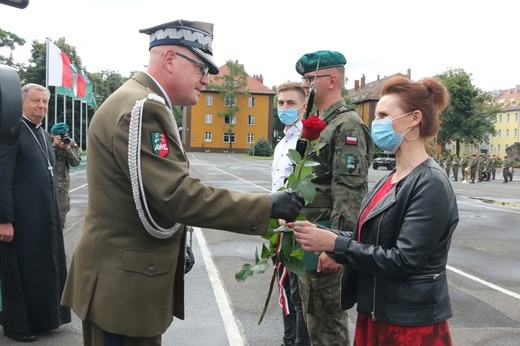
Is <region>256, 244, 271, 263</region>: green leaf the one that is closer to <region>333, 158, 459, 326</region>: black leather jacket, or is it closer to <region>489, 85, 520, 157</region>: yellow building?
<region>333, 158, 459, 326</region>: black leather jacket

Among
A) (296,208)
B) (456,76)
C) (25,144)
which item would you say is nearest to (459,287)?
(296,208)

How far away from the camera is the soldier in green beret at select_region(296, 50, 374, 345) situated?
10.4ft

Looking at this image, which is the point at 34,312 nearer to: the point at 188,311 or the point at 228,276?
the point at 188,311

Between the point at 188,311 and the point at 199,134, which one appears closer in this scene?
the point at 188,311

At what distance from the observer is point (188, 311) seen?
517 centimetres

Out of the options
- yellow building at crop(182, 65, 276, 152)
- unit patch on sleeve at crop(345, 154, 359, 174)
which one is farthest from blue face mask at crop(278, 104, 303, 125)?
yellow building at crop(182, 65, 276, 152)

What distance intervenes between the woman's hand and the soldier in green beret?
0.61 m

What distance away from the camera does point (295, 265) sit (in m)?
2.62

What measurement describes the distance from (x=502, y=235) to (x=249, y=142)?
67.8 m

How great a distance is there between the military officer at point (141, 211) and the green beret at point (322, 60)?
1450mm

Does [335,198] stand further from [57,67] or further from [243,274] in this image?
[57,67]

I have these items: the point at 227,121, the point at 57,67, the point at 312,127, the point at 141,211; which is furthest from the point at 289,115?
the point at 227,121

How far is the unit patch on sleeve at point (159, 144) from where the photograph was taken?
2.07 m

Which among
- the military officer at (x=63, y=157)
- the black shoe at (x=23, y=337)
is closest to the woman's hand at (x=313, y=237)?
the black shoe at (x=23, y=337)
